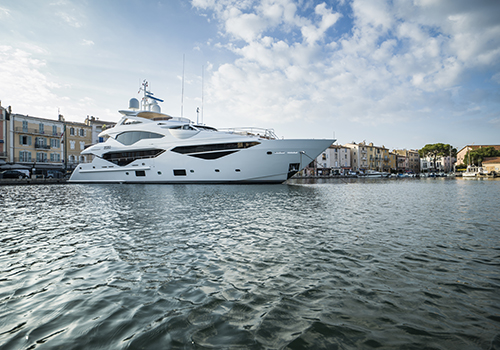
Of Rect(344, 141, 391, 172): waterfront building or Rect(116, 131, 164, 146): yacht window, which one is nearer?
Rect(116, 131, 164, 146): yacht window

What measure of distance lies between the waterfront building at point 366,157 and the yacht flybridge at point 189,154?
61519 mm

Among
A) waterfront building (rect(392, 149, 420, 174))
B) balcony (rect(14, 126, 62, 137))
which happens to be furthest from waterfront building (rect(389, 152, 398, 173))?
balcony (rect(14, 126, 62, 137))

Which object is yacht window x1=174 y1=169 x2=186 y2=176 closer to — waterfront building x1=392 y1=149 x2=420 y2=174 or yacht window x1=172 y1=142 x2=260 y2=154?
yacht window x1=172 y1=142 x2=260 y2=154

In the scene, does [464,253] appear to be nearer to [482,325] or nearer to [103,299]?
[482,325]

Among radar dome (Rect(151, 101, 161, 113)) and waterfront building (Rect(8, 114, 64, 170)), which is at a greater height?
radar dome (Rect(151, 101, 161, 113))

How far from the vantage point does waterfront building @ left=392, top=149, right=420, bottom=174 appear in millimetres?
96625

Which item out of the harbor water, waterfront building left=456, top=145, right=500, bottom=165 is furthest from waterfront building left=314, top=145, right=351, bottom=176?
the harbor water

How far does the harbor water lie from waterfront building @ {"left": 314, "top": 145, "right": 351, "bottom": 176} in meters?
70.5

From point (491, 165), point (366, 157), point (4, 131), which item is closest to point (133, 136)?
point (4, 131)

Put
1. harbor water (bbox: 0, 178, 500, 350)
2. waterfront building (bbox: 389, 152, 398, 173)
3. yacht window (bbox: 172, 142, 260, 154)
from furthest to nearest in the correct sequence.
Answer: waterfront building (bbox: 389, 152, 398, 173)
yacht window (bbox: 172, 142, 260, 154)
harbor water (bbox: 0, 178, 500, 350)

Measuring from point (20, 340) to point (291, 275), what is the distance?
130 inches

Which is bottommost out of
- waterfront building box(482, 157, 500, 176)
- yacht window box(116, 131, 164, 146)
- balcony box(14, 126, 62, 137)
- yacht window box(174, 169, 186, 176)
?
yacht window box(174, 169, 186, 176)

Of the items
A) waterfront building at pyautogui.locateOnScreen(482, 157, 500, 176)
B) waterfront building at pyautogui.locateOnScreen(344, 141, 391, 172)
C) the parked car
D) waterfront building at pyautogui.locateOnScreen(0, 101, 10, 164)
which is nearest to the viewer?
the parked car

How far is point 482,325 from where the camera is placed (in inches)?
107
